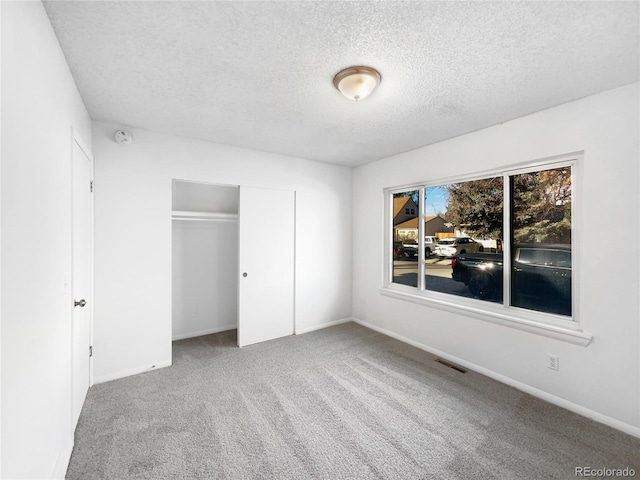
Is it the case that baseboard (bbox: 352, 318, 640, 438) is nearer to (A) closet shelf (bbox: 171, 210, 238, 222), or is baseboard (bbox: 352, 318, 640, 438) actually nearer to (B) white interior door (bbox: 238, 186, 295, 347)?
(B) white interior door (bbox: 238, 186, 295, 347)

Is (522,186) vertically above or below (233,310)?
above

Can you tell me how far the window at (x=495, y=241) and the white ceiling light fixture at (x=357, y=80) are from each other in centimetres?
181

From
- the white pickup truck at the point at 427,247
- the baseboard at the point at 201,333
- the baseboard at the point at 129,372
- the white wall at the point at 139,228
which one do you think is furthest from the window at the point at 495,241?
the baseboard at the point at 129,372

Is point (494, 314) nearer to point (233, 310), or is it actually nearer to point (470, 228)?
point (470, 228)

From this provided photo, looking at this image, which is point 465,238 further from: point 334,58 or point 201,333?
point 201,333

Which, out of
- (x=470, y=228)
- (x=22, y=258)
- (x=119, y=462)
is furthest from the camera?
(x=470, y=228)

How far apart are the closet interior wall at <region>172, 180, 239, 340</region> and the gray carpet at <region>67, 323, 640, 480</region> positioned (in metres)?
0.96

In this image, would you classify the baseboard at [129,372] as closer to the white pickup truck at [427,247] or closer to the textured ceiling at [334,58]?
the textured ceiling at [334,58]

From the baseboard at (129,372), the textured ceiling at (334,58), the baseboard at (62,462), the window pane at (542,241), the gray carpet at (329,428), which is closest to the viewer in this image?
the textured ceiling at (334,58)

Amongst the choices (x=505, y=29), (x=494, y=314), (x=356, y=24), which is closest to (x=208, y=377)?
(x=494, y=314)

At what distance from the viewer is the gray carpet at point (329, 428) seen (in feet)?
5.81

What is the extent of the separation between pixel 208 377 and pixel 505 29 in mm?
3538

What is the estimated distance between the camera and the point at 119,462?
1.80m

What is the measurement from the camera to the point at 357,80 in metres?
1.94
